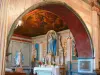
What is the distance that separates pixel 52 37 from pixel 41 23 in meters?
1.31

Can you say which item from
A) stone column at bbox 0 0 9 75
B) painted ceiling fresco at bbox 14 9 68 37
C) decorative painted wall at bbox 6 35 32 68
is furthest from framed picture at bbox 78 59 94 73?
decorative painted wall at bbox 6 35 32 68

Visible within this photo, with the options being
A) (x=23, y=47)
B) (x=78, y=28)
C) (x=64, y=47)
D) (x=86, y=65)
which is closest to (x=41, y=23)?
(x=64, y=47)

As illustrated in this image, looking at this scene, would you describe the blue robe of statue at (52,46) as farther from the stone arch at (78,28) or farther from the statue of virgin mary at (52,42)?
the stone arch at (78,28)

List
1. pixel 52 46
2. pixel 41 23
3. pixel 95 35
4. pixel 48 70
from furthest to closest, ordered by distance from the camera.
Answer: pixel 52 46
pixel 41 23
pixel 48 70
pixel 95 35

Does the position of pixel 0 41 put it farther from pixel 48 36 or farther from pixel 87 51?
pixel 48 36

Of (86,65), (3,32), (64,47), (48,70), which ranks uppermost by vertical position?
(3,32)

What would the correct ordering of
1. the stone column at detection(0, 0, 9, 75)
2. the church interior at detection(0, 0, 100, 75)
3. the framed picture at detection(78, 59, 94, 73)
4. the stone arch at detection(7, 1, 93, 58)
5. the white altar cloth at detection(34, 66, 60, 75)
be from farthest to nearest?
the white altar cloth at detection(34, 66, 60, 75), the framed picture at detection(78, 59, 94, 73), the stone arch at detection(7, 1, 93, 58), the church interior at detection(0, 0, 100, 75), the stone column at detection(0, 0, 9, 75)

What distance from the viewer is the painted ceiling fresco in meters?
11.0

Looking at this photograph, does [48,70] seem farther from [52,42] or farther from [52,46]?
[52,42]

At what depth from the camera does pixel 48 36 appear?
41.5 ft

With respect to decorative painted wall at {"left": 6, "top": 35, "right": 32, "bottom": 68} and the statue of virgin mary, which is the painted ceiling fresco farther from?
decorative painted wall at {"left": 6, "top": 35, "right": 32, "bottom": 68}

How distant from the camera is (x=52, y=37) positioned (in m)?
12.3

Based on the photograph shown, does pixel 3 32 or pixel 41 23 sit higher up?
pixel 41 23

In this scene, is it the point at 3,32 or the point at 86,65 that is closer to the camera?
the point at 3,32
